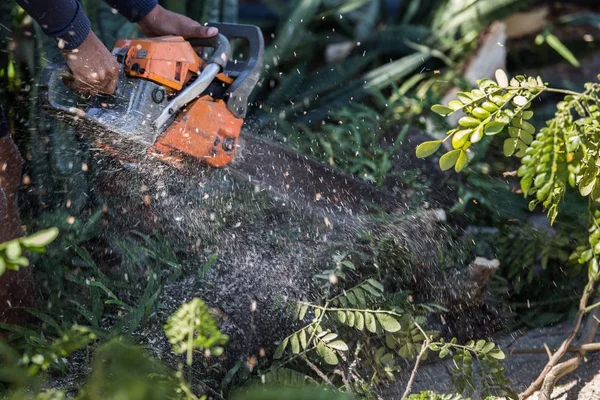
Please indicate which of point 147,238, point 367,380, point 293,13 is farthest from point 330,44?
point 367,380

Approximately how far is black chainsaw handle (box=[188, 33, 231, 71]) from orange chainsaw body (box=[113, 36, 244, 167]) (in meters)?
0.06

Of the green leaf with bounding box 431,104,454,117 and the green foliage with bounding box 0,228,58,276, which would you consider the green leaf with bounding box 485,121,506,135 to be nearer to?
the green leaf with bounding box 431,104,454,117

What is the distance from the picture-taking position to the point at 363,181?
2949 millimetres

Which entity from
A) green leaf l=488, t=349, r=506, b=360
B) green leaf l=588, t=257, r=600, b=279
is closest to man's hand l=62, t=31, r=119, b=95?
green leaf l=488, t=349, r=506, b=360

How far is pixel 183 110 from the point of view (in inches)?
99.1

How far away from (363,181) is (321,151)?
480mm

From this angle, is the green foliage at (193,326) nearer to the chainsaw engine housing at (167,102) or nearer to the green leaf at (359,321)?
the green leaf at (359,321)

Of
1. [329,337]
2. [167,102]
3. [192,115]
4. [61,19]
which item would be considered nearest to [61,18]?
[61,19]

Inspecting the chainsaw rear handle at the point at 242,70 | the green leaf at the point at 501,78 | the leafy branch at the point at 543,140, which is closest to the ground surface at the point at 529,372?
the leafy branch at the point at 543,140

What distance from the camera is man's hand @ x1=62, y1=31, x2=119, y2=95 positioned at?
2.28m

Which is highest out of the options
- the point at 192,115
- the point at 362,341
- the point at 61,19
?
the point at 61,19

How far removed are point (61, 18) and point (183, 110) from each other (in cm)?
49

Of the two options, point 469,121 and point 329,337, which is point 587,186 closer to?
point 469,121

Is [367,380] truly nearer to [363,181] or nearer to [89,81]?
[363,181]
